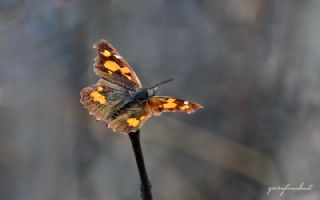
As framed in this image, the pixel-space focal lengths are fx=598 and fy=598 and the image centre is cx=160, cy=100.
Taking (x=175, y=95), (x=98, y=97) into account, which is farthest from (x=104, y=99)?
(x=175, y=95)

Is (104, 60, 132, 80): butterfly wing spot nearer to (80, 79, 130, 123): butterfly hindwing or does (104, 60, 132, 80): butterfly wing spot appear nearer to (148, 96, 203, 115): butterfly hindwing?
(80, 79, 130, 123): butterfly hindwing

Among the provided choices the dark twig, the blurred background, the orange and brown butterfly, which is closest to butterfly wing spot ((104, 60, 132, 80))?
the orange and brown butterfly

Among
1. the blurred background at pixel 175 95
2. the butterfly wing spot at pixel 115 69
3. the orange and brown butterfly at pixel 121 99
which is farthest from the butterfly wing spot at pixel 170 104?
the blurred background at pixel 175 95

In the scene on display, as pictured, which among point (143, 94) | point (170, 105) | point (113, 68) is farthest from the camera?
point (113, 68)

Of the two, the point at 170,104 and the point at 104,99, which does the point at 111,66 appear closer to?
the point at 104,99

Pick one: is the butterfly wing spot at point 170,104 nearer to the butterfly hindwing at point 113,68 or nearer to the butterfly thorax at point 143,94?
the butterfly thorax at point 143,94

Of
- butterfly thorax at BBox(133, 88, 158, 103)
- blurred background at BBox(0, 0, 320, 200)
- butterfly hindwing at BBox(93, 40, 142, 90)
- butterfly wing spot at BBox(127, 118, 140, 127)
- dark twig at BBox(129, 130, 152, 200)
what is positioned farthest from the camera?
blurred background at BBox(0, 0, 320, 200)
